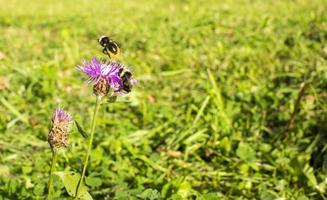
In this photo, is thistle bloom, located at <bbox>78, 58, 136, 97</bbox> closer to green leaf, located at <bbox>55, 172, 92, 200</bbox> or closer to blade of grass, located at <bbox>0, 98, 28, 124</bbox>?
green leaf, located at <bbox>55, 172, 92, 200</bbox>

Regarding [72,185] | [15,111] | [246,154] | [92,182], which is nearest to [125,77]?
[72,185]

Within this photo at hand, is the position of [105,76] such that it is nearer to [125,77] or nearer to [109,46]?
[125,77]

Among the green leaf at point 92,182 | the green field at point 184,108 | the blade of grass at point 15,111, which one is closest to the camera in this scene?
the green leaf at point 92,182

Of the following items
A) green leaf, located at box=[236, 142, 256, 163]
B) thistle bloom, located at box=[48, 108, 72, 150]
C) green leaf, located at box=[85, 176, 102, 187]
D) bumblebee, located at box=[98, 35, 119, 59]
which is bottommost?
green leaf, located at box=[85, 176, 102, 187]

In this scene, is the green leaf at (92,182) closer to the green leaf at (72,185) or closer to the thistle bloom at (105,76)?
the green leaf at (72,185)

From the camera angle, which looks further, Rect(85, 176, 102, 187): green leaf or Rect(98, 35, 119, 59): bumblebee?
Rect(85, 176, 102, 187): green leaf

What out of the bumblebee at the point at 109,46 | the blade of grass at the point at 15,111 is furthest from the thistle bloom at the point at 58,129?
the blade of grass at the point at 15,111

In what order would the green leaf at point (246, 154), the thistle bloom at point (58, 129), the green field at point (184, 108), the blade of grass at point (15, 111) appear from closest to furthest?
the thistle bloom at point (58, 129), the green field at point (184, 108), the green leaf at point (246, 154), the blade of grass at point (15, 111)

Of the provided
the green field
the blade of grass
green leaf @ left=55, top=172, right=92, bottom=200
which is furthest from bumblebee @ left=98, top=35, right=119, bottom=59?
the blade of grass
